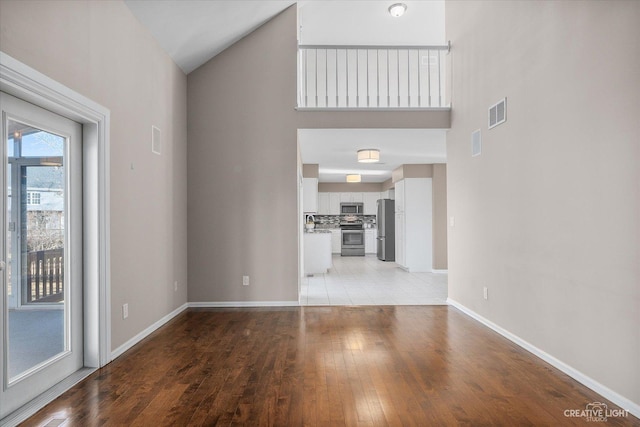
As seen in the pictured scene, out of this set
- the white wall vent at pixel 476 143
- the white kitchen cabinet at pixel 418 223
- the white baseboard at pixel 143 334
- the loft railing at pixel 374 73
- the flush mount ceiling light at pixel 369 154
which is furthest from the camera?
the white kitchen cabinet at pixel 418 223

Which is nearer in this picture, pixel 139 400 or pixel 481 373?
pixel 139 400

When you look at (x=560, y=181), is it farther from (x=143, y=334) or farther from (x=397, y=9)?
(x=397, y=9)

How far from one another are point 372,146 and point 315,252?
254 centimetres

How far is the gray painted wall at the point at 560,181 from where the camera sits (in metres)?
2.27

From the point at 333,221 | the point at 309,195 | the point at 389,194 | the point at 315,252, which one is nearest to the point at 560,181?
the point at 315,252

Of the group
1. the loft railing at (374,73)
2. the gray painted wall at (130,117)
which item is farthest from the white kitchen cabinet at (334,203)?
the gray painted wall at (130,117)

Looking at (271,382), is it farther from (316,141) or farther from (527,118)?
(316,141)

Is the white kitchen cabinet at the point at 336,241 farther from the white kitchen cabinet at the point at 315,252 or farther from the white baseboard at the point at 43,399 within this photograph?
the white baseboard at the point at 43,399

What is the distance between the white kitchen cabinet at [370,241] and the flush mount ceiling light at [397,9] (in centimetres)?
688

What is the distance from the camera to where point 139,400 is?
7.91 feet

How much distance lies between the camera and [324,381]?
8.78 feet

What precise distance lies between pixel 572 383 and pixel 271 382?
206 centimetres

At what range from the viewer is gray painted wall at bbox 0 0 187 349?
94.4 inches

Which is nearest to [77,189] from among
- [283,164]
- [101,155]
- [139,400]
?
[101,155]
